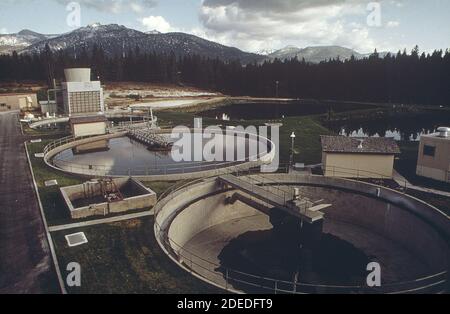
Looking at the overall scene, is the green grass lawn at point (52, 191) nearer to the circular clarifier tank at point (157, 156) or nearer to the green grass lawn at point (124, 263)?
the circular clarifier tank at point (157, 156)

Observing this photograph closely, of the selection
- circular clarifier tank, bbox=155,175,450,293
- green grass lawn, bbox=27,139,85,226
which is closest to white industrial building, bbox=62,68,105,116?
green grass lawn, bbox=27,139,85,226

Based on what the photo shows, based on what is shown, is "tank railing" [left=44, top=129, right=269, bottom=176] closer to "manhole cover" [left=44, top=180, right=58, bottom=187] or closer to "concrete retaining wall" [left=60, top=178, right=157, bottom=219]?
"manhole cover" [left=44, top=180, right=58, bottom=187]

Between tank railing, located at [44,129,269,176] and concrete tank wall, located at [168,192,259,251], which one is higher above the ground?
tank railing, located at [44,129,269,176]

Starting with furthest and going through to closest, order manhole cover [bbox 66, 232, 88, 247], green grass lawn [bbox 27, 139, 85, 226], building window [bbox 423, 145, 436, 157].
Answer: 1. building window [bbox 423, 145, 436, 157]
2. green grass lawn [bbox 27, 139, 85, 226]
3. manhole cover [bbox 66, 232, 88, 247]

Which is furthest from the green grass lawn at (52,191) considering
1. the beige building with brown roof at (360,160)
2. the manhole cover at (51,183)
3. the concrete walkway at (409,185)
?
the concrete walkway at (409,185)

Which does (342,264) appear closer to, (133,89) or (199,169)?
(199,169)
